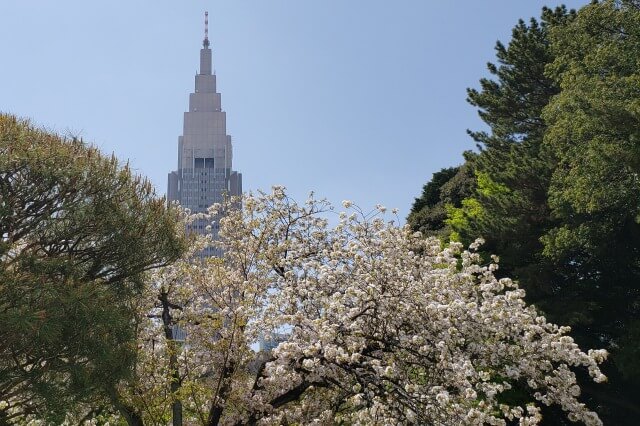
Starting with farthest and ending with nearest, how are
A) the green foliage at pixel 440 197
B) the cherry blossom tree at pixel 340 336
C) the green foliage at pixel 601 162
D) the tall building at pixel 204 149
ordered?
the tall building at pixel 204 149
the green foliage at pixel 440 197
the green foliage at pixel 601 162
the cherry blossom tree at pixel 340 336

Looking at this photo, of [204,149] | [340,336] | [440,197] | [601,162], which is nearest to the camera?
[340,336]

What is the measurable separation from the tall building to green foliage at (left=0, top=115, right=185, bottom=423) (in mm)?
125584

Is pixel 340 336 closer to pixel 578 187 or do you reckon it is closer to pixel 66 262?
pixel 66 262

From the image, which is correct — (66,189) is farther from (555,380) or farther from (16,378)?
(555,380)

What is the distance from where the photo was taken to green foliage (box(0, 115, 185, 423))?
9305mm

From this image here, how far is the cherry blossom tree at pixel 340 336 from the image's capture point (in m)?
8.78

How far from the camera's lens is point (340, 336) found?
8961 mm

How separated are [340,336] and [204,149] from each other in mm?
131077

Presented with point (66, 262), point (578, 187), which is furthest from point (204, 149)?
point (66, 262)

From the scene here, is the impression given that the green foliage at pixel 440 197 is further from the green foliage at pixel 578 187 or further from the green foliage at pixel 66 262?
the green foliage at pixel 66 262

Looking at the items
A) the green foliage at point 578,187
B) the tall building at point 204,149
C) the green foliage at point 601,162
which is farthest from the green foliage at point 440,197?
the tall building at point 204,149

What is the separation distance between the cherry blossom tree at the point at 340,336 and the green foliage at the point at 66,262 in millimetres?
1079

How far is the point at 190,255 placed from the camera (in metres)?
13.0

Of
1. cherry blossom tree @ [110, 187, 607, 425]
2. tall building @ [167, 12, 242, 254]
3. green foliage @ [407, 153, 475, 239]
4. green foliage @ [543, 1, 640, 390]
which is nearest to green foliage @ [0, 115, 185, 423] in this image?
cherry blossom tree @ [110, 187, 607, 425]
